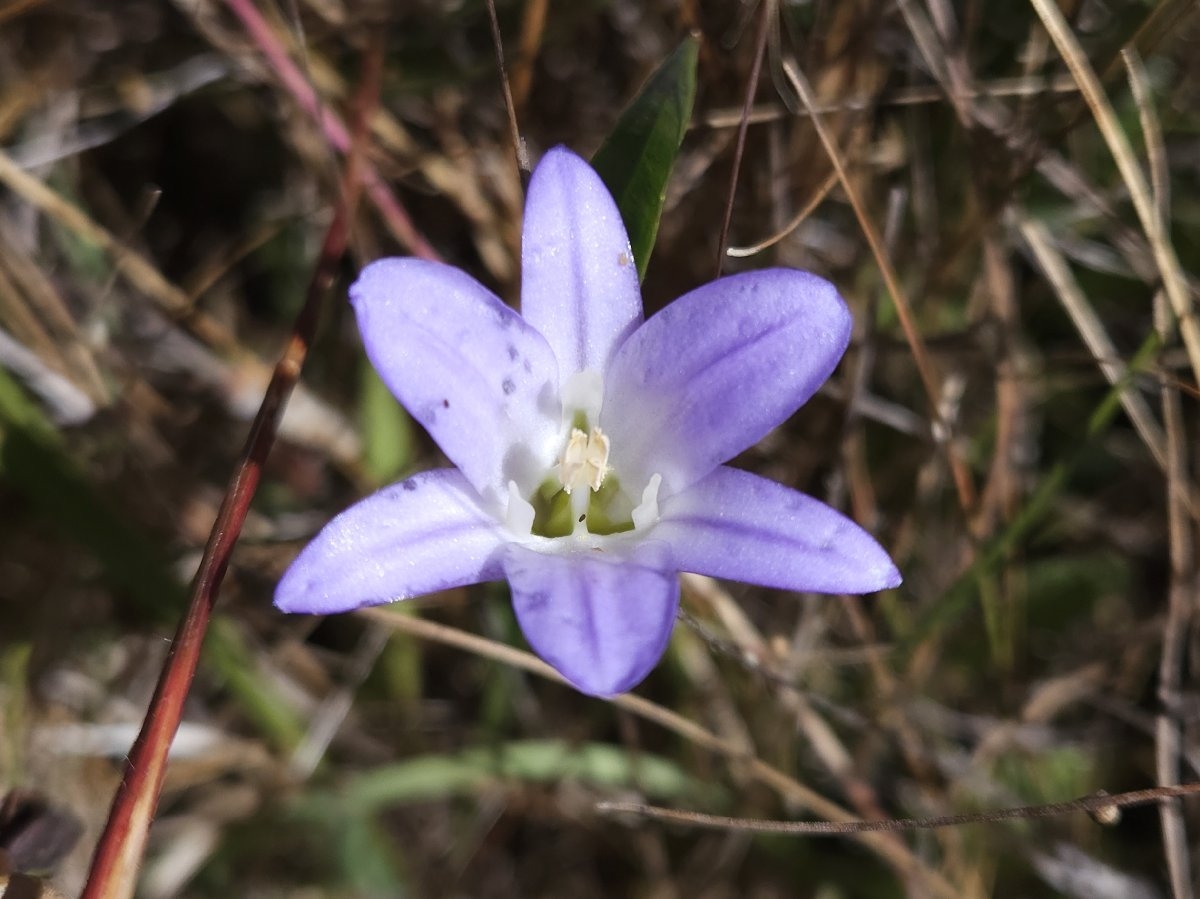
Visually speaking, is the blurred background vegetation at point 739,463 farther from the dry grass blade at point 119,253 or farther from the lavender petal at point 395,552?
the lavender petal at point 395,552

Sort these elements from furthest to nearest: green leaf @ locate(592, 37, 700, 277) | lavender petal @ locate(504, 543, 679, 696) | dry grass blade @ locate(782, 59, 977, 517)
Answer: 1. dry grass blade @ locate(782, 59, 977, 517)
2. green leaf @ locate(592, 37, 700, 277)
3. lavender petal @ locate(504, 543, 679, 696)

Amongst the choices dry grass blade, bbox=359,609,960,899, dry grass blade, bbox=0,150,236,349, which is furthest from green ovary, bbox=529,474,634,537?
dry grass blade, bbox=0,150,236,349

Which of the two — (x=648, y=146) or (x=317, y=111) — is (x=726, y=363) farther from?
(x=317, y=111)

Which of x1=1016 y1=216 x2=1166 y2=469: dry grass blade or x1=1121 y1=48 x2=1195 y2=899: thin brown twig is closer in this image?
x1=1121 y1=48 x2=1195 y2=899: thin brown twig

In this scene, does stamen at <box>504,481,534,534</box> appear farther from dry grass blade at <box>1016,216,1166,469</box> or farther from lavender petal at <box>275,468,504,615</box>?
dry grass blade at <box>1016,216,1166,469</box>

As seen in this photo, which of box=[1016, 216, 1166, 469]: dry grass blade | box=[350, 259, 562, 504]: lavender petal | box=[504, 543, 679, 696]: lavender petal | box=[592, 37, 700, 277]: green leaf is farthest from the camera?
box=[1016, 216, 1166, 469]: dry grass blade

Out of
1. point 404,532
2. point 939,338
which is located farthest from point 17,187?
point 939,338

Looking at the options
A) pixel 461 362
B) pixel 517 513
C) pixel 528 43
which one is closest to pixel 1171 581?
pixel 517 513
